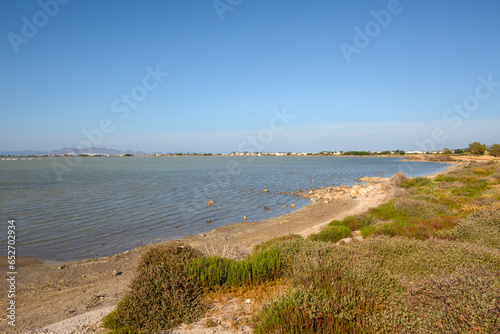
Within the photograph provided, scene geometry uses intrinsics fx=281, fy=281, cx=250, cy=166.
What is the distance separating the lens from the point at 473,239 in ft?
26.8

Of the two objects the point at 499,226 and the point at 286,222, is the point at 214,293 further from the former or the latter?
the point at 286,222

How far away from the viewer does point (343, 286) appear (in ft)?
14.5

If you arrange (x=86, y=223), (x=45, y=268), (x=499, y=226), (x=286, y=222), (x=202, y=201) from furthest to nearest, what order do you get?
(x=202, y=201) → (x=286, y=222) → (x=86, y=223) → (x=45, y=268) → (x=499, y=226)

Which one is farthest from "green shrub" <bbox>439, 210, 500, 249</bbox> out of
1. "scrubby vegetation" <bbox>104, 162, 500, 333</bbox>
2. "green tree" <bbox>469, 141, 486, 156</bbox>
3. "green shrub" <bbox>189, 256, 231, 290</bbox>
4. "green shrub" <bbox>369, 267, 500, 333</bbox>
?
"green tree" <bbox>469, 141, 486, 156</bbox>

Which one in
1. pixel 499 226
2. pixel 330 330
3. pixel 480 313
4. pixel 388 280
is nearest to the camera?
pixel 480 313

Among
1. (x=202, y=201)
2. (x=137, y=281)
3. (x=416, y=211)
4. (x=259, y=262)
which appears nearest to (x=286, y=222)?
(x=416, y=211)

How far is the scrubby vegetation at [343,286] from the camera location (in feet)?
11.6

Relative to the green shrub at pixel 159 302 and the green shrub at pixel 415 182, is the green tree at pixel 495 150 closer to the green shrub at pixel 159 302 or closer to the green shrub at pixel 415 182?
the green shrub at pixel 415 182

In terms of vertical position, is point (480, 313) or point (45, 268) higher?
point (480, 313)

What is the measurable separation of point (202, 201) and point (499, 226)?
1965cm

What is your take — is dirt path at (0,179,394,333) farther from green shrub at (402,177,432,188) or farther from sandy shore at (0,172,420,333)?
green shrub at (402,177,432,188)

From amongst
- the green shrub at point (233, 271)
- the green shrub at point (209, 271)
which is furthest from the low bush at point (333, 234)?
the green shrub at point (209, 271)

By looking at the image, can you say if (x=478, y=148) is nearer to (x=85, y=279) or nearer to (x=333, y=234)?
(x=333, y=234)

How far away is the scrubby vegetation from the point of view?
3541 millimetres
